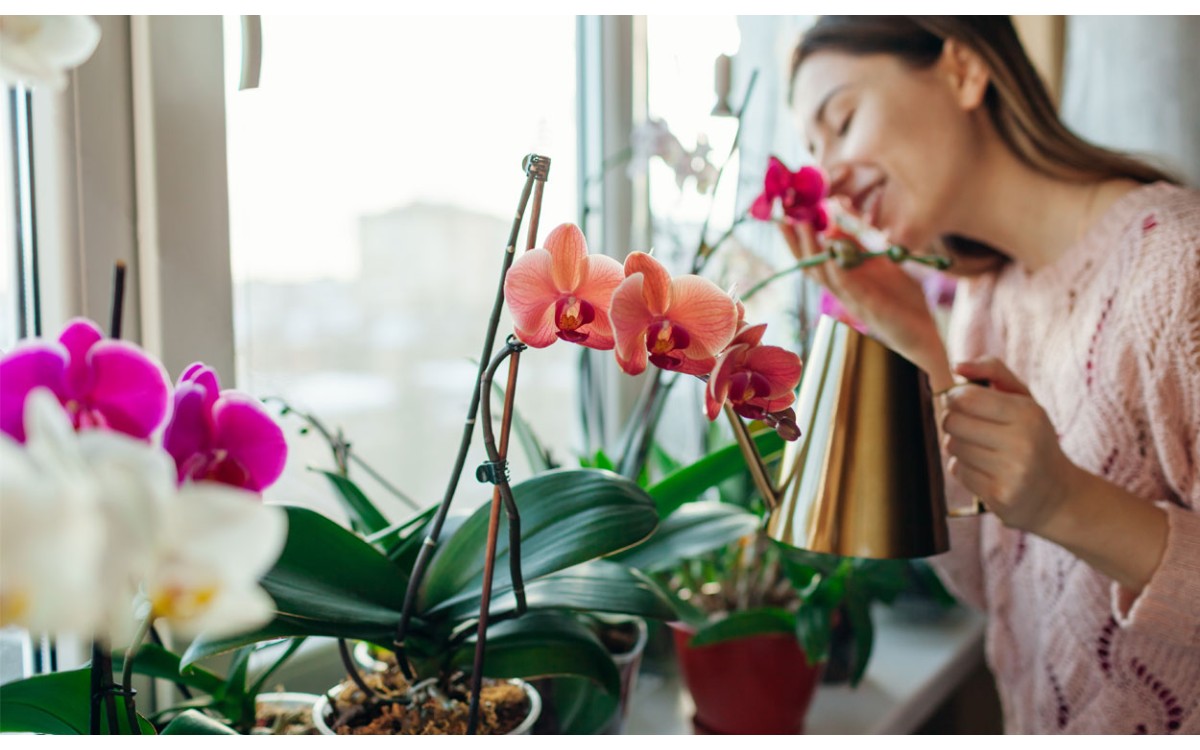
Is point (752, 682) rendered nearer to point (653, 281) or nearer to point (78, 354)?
point (653, 281)

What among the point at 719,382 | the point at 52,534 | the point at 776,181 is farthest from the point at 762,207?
the point at 52,534

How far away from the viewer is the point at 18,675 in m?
0.61

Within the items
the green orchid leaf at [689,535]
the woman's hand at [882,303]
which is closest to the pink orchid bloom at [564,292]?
the green orchid leaf at [689,535]

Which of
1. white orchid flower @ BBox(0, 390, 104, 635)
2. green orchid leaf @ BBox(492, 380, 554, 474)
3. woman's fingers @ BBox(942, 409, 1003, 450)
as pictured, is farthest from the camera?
green orchid leaf @ BBox(492, 380, 554, 474)

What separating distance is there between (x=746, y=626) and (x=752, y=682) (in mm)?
77

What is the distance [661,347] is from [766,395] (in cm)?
6

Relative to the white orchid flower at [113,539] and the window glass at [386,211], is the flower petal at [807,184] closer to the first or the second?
the window glass at [386,211]

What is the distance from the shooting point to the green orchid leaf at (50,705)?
1.33ft

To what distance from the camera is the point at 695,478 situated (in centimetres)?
65

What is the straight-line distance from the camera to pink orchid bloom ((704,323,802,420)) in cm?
37

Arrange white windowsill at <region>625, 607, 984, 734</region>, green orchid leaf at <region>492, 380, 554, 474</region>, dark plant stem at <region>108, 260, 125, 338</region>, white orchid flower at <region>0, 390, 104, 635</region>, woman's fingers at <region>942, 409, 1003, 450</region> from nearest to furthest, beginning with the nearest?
white orchid flower at <region>0, 390, 104, 635</region>
dark plant stem at <region>108, 260, 125, 338</region>
woman's fingers at <region>942, 409, 1003, 450</region>
green orchid leaf at <region>492, 380, 554, 474</region>
white windowsill at <region>625, 607, 984, 734</region>

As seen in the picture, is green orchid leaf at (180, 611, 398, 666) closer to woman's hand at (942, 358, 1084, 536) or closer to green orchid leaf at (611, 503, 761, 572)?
green orchid leaf at (611, 503, 761, 572)

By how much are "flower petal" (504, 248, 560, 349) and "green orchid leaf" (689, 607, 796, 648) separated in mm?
493

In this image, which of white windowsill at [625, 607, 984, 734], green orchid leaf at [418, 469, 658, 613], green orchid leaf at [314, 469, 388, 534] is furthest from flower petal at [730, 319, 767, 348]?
white windowsill at [625, 607, 984, 734]
